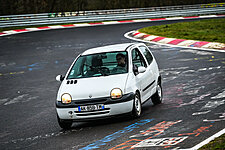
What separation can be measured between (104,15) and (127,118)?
32.6 metres

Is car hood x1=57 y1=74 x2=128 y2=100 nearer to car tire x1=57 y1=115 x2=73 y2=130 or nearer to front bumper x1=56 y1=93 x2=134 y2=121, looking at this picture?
front bumper x1=56 y1=93 x2=134 y2=121

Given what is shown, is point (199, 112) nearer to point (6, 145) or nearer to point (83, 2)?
point (6, 145)

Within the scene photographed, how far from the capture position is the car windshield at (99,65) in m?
9.64

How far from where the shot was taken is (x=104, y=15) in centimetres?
4144

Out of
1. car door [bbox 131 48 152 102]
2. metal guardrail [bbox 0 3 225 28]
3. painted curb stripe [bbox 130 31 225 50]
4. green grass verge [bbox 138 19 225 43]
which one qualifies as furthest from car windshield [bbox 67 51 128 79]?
metal guardrail [bbox 0 3 225 28]

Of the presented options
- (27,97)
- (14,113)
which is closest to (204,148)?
(14,113)

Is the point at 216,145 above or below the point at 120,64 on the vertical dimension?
below

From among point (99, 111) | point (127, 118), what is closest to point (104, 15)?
point (127, 118)

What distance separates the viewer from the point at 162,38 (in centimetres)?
2533

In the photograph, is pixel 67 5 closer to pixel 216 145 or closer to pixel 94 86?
pixel 94 86

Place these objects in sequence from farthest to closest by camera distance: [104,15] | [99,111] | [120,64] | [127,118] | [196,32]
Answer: [104,15] → [196,32] → [120,64] → [127,118] → [99,111]

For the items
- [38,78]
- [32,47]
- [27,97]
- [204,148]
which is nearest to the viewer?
[204,148]

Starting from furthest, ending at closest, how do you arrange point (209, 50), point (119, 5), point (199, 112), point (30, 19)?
point (119, 5), point (30, 19), point (209, 50), point (199, 112)

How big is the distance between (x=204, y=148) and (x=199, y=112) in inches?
112
